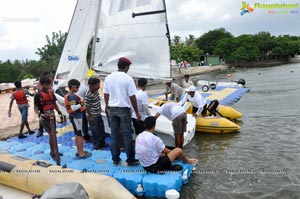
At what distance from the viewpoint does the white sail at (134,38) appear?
29.0 ft

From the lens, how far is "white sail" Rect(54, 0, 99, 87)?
8820mm

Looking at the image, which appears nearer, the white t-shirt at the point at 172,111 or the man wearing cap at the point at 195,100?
the white t-shirt at the point at 172,111

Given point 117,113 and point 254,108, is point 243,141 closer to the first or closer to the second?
point 117,113

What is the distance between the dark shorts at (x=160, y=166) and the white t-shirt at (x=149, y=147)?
82 millimetres

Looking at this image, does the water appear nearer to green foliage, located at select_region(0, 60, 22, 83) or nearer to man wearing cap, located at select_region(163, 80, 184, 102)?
man wearing cap, located at select_region(163, 80, 184, 102)

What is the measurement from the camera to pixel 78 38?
8.87 meters

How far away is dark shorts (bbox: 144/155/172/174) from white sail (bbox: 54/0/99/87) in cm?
452

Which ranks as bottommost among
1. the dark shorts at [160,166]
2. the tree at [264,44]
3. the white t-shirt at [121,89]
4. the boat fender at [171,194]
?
the boat fender at [171,194]

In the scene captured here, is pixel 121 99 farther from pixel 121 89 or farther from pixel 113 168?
pixel 113 168

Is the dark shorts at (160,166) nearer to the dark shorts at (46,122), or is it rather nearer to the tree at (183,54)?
the dark shorts at (46,122)

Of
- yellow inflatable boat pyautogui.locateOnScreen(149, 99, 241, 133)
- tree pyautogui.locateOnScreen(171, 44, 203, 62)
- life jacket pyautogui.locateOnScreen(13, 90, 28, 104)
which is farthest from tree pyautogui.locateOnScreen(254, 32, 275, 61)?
life jacket pyautogui.locateOnScreen(13, 90, 28, 104)

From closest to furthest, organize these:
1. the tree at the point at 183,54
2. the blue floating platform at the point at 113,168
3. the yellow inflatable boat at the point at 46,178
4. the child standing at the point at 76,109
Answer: the yellow inflatable boat at the point at 46,178 → the blue floating platform at the point at 113,168 → the child standing at the point at 76,109 → the tree at the point at 183,54

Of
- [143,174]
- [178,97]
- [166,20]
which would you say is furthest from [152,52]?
[143,174]

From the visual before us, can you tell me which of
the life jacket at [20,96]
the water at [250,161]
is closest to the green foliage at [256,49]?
the water at [250,161]
